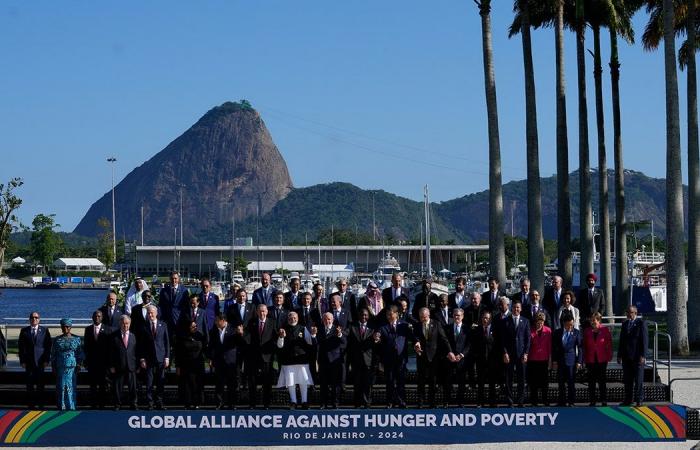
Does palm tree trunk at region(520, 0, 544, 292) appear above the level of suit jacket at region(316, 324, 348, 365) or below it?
above

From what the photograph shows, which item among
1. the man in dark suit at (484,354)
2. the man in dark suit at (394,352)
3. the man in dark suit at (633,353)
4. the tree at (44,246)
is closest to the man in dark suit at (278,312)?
the man in dark suit at (394,352)

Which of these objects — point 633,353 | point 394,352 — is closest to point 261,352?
point 394,352

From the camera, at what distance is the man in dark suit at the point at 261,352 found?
19.4m

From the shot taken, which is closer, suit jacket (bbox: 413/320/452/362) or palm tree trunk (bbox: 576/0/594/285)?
suit jacket (bbox: 413/320/452/362)

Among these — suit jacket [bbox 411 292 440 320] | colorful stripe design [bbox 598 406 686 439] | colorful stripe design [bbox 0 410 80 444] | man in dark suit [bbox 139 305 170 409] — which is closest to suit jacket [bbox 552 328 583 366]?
colorful stripe design [bbox 598 406 686 439]

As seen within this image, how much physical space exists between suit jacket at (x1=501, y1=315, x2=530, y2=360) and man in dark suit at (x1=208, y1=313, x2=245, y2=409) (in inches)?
176

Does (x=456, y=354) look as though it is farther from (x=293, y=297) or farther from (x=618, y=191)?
(x=618, y=191)

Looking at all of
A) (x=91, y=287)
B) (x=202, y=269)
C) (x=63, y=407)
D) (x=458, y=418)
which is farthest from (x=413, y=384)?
(x=202, y=269)

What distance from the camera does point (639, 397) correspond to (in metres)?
19.3

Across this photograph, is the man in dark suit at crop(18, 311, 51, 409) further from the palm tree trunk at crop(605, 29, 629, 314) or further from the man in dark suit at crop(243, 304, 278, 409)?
the palm tree trunk at crop(605, 29, 629, 314)

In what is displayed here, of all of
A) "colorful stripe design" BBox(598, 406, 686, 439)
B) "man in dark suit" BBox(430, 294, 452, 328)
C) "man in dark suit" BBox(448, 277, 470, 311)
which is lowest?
"colorful stripe design" BBox(598, 406, 686, 439)

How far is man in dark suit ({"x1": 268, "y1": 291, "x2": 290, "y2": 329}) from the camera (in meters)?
19.8

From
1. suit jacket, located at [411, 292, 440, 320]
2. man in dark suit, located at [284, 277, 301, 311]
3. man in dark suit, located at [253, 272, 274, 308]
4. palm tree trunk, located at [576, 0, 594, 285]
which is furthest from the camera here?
palm tree trunk, located at [576, 0, 594, 285]

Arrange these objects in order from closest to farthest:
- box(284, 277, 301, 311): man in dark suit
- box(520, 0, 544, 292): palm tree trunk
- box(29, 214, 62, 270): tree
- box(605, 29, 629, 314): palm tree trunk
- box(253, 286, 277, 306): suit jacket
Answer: box(284, 277, 301, 311): man in dark suit, box(253, 286, 277, 306): suit jacket, box(520, 0, 544, 292): palm tree trunk, box(605, 29, 629, 314): palm tree trunk, box(29, 214, 62, 270): tree
